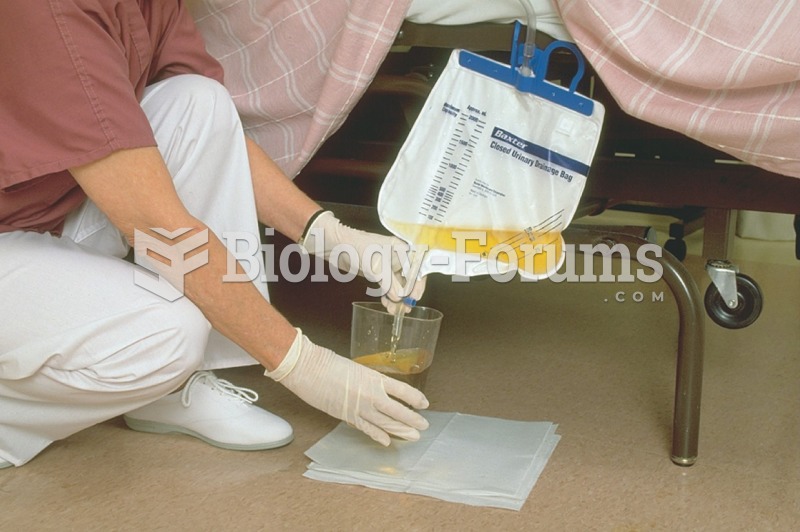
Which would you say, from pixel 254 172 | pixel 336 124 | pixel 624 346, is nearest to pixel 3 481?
pixel 254 172

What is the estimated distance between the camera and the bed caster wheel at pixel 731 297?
4.32 feet

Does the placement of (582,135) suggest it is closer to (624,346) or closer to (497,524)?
(497,524)

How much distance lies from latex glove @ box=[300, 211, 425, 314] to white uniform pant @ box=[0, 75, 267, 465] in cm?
20

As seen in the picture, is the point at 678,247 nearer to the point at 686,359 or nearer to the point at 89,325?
the point at 686,359

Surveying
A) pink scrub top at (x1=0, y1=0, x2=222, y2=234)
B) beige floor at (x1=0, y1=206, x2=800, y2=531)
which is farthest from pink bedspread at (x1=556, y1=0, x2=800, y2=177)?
pink scrub top at (x1=0, y1=0, x2=222, y2=234)

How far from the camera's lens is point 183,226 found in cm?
94

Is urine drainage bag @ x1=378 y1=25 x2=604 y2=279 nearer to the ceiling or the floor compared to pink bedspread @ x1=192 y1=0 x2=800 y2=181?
nearer to the floor

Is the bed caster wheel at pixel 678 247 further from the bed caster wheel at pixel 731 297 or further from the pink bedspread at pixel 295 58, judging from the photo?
the pink bedspread at pixel 295 58

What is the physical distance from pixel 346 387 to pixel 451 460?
171 mm

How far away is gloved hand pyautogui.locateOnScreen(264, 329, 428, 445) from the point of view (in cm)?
100

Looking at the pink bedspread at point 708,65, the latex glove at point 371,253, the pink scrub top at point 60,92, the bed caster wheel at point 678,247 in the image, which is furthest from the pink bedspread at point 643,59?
the bed caster wheel at point 678,247

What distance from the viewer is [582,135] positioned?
105cm

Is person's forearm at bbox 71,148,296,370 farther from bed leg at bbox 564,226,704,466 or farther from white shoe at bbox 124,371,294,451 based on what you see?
bed leg at bbox 564,226,704,466

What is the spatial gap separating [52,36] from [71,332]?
32 centimetres
